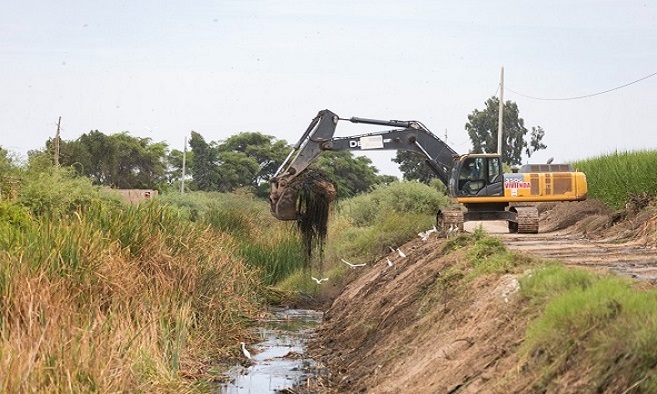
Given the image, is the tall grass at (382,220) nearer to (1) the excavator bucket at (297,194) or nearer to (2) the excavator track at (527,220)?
(2) the excavator track at (527,220)

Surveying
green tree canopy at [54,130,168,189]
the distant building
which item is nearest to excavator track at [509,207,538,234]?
the distant building

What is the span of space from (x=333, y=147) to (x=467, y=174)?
14.3 feet

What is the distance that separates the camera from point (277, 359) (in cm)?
1995

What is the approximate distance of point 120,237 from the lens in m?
18.6

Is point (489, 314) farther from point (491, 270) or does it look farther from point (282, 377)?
point (282, 377)

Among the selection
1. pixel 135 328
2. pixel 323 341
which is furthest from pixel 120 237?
pixel 323 341

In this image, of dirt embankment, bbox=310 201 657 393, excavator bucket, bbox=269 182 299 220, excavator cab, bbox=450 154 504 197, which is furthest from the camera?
excavator cab, bbox=450 154 504 197

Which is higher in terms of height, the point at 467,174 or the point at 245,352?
the point at 467,174

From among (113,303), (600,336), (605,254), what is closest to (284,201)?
(605,254)

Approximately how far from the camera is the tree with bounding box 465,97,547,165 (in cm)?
8619

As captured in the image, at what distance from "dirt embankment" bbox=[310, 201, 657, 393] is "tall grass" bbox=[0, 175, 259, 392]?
2.28m

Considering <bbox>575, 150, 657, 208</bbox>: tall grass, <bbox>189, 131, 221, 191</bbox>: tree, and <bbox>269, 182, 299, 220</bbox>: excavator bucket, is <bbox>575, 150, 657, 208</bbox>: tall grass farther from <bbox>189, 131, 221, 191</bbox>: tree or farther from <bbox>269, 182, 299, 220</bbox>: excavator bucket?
<bbox>189, 131, 221, 191</bbox>: tree

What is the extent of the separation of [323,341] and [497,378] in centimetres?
1166

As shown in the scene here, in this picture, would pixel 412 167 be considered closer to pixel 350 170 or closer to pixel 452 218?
pixel 350 170
